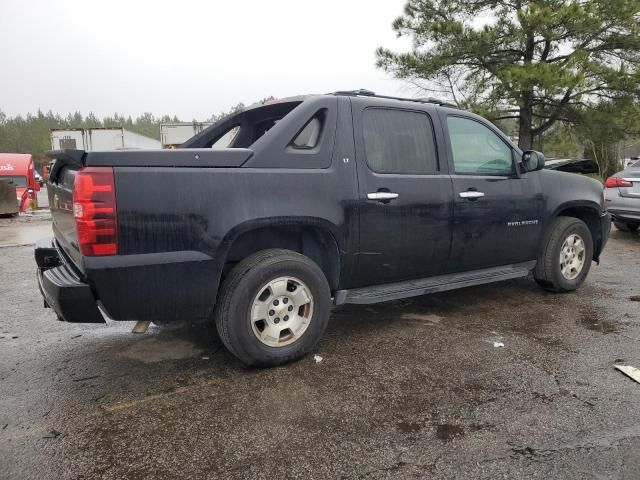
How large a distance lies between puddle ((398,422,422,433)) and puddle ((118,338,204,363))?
162cm

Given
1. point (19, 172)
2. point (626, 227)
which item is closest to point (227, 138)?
point (626, 227)

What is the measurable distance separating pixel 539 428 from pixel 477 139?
261 centimetres

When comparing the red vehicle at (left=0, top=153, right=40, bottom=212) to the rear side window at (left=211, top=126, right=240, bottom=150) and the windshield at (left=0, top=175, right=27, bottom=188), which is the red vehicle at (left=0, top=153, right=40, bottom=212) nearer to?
the windshield at (left=0, top=175, right=27, bottom=188)

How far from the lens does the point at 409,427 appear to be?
2533mm

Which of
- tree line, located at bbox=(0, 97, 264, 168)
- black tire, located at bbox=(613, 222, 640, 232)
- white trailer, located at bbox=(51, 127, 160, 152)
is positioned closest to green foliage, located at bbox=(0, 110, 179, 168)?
tree line, located at bbox=(0, 97, 264, 168)

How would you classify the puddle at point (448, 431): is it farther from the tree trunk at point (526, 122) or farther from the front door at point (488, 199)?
the tree trunk at point (526, 122)

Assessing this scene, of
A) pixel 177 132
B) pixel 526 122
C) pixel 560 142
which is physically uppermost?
pixel 177 132

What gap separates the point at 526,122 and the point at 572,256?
15.2m

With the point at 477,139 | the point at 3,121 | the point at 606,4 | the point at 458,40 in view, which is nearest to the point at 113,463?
the point at 477,139

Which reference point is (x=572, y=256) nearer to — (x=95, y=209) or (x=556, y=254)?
(x=556, y=254)

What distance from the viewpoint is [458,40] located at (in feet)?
53.6

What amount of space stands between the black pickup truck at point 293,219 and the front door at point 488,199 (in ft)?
0.05

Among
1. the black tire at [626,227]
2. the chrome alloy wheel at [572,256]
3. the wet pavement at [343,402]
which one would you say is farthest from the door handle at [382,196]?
the black tire at [626,227]

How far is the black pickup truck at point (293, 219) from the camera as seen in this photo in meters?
2.72
